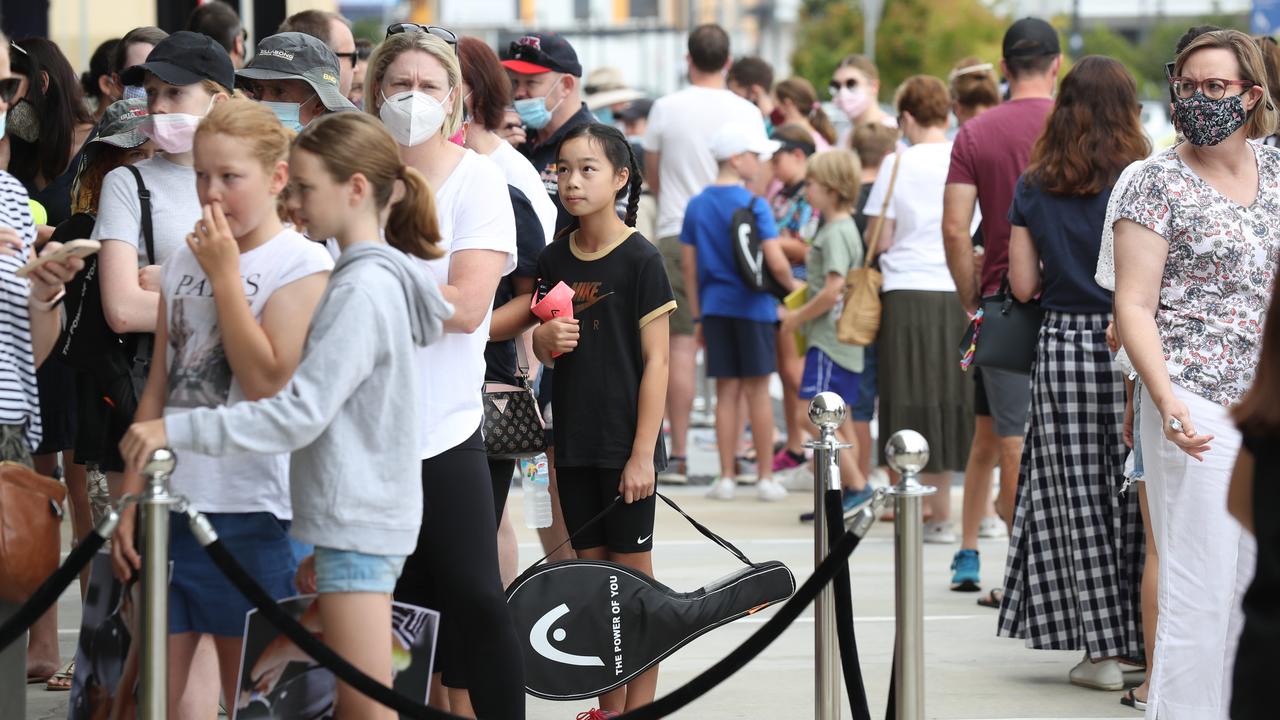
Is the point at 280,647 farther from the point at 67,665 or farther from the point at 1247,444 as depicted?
the point at 67,665

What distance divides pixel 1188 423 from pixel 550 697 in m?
1.92

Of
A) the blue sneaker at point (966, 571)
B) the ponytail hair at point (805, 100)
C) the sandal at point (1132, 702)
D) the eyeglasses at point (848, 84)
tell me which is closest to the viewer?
the sandal at point (1132, 702)

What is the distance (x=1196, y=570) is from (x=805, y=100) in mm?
7947

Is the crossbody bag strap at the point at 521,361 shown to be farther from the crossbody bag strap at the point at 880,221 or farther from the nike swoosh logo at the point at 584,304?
the crossbody bag strap at the point at 880,221

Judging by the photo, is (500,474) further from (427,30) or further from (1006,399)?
(1006,399)

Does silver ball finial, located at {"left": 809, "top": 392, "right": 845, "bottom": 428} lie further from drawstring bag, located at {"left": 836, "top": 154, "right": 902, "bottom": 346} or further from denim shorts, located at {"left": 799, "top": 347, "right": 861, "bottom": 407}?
denim shorts, located at {"left": 799, "top": 347, "right": 861, "bottom": 407}

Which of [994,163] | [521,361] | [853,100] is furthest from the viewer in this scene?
[853,100]

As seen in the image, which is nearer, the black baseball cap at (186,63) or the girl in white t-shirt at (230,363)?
the girl in white t-shirt at (230,363)

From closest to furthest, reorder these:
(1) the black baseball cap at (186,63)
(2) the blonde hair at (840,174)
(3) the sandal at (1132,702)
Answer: (1) the black baseball cap at (186,63) → (3) the sandal at (1132,702) → (2) the blonde hair at (840,174)

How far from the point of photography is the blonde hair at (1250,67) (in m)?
4.84

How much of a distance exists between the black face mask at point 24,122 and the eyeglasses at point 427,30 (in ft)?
5.71

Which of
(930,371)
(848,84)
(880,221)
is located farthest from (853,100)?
(930,371)

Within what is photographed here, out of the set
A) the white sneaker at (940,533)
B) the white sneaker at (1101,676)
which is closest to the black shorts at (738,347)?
the white sneaker at (940,533)

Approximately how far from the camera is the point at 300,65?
4980 mm
